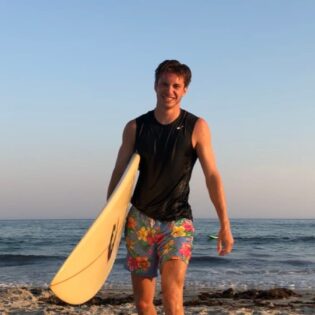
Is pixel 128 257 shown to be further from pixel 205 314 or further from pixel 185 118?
pixel 205 314

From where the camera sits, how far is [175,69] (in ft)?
11.5

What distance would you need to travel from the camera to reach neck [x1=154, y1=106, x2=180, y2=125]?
11.7ft

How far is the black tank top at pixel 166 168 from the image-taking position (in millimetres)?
3471

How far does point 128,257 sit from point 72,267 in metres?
0.53

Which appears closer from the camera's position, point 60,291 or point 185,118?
point 60,291

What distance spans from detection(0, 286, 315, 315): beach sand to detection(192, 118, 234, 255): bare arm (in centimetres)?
385

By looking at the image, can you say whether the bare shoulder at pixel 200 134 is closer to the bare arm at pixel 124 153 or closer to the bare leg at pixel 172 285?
the bare arm at pixel 124 153

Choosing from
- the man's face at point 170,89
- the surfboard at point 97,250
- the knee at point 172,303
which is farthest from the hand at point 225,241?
the man's face at point 170,89

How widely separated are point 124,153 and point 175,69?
729 millimetres

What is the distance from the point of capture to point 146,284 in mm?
3520

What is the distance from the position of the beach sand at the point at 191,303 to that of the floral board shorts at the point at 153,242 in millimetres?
3688

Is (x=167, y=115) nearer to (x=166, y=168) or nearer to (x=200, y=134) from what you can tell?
(x=200, y=134)

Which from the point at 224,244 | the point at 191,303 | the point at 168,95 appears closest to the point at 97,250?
the point at 224,244

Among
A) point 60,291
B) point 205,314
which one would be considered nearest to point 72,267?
point 60,291
